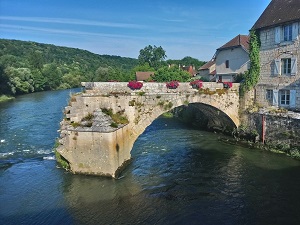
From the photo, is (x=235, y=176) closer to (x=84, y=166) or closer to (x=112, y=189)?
(x=112, y=189)

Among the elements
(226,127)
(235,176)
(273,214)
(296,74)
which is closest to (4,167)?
(235,176)

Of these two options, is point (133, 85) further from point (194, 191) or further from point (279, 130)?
point (279, 130)

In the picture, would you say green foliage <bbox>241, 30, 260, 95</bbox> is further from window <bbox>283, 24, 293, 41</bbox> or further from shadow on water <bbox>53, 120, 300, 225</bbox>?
shadow on water <bbox>53, 120, 300, 225</bbox>

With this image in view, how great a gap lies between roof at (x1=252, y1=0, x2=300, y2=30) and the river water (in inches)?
339

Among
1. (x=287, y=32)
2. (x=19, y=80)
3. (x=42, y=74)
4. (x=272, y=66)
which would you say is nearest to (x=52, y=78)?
(x=42, y=74)

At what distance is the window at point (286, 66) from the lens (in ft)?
59.6

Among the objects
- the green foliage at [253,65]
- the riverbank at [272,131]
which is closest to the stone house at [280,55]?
the green foliage at [253,65]

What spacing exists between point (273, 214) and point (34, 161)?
13200 millimetres

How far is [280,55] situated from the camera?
1841cm

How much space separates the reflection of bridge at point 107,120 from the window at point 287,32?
6705mm

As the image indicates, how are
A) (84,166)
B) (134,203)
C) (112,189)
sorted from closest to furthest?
(134,203), (112,189), (84,166)

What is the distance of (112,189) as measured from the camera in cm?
1285

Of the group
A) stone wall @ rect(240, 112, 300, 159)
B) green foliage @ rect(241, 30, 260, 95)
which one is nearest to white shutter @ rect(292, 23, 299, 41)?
green foliage @ rect(241, 30, 260, 95)

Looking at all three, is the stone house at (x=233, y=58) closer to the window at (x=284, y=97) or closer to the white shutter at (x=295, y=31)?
the window at (x=284, y=97)
